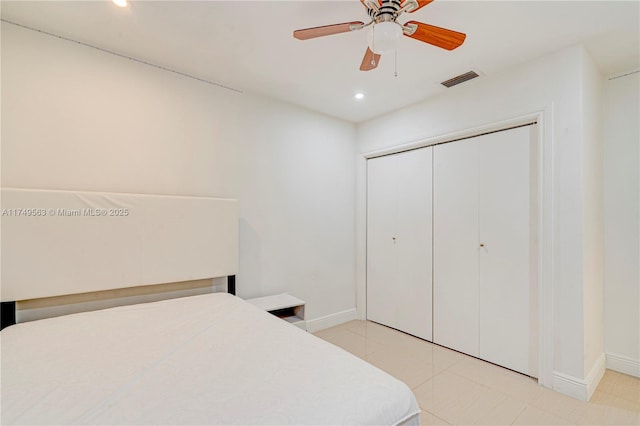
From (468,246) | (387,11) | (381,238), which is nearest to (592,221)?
(468,246)

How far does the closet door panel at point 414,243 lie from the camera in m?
3.10

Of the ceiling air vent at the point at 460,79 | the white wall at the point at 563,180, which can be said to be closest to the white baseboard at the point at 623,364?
the white wall at the point at 563,180

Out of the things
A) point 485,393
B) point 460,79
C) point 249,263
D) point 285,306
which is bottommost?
point 485,393

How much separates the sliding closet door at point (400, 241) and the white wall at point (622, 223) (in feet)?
4.64

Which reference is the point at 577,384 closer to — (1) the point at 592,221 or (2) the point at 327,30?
(1) the point at 592,221

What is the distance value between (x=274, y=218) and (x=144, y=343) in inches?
67.9

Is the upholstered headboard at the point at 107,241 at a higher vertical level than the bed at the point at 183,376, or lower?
higher

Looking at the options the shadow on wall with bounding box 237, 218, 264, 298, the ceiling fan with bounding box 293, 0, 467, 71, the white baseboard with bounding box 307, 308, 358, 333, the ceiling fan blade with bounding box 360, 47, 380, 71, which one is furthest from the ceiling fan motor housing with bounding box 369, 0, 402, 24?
the white baseboard with bounding box 307, 308, 358, 333

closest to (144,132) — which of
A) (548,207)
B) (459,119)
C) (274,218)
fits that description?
(274,218)

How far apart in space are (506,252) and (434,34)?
6.16 ft

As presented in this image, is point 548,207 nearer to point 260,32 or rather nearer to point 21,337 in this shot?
point 260,32

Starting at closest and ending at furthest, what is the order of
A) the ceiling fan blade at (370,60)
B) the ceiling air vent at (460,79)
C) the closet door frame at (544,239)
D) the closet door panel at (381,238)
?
the ceiling fan blade at (370,60) → the closet door frame at (544,239) → the ceiling air vent at (460,79) → the closet door panel at (381,238)

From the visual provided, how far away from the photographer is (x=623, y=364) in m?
2.43

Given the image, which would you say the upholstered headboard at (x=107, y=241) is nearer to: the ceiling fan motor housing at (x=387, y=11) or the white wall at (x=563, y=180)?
the ceiling fan motor housing at (x=387, y=11)
